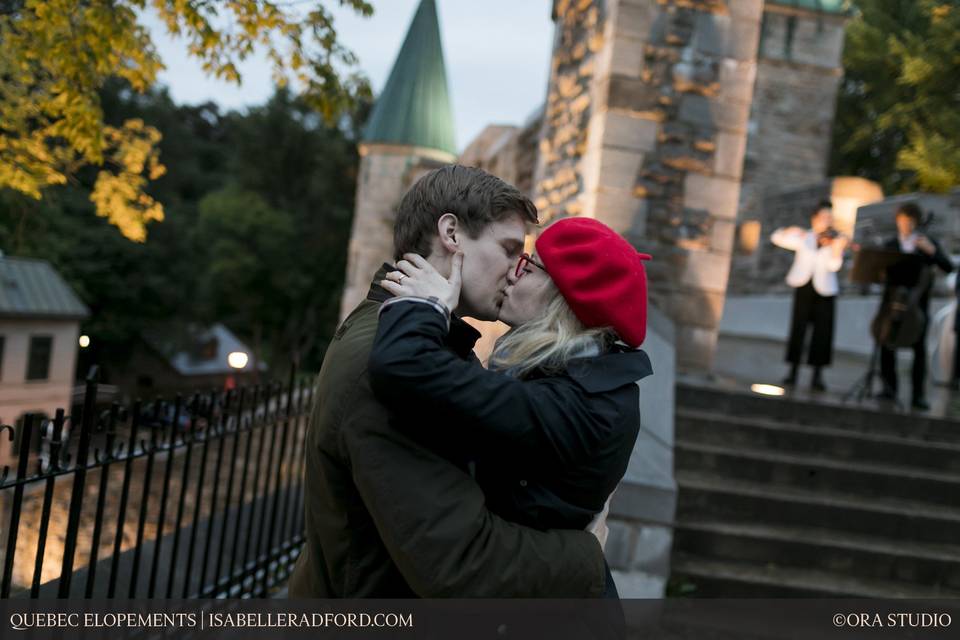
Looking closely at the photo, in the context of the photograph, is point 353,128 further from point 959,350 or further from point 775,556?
point 775,556

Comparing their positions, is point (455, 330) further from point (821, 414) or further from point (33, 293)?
point (33, 293)

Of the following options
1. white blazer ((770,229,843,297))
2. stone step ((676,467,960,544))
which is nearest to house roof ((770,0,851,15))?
white blazer ((770,229,843,297))

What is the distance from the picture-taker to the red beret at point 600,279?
1613mm

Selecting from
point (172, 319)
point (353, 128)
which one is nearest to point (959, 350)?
point (172, 319)

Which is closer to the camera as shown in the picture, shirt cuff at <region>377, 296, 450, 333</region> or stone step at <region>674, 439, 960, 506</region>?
shirt cuff at <region>377, 296, 450, 333</region>

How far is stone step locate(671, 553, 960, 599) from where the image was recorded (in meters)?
4.23

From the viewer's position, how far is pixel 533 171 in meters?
8.93

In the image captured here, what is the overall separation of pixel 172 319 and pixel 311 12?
968 inches

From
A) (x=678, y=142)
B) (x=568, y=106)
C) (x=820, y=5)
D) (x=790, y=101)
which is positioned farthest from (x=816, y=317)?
(x=820, y=5)

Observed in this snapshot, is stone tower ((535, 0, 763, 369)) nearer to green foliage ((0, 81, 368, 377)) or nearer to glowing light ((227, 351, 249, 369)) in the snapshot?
glowing light ((227, 351, 249, 369))

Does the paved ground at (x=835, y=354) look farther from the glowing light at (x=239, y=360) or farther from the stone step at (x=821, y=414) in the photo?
the glowing light at (x=239, y=360)

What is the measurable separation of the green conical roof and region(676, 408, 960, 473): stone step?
11661 millimetres

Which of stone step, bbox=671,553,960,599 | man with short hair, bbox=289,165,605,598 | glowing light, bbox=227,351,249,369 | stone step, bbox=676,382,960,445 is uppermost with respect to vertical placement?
man with short hair, bbox=289,165,605,598

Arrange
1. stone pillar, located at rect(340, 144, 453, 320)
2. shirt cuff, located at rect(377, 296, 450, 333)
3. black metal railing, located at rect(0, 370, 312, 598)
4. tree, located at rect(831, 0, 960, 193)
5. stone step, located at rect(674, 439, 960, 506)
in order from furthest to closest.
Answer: stone pillar, located at rect(340, 144, 453, 320) → tree, located at rect(831, 0, 960, 193) → stone step, located at rect(674, 439, 960, 506) → black metal railing, located at rect(0, 370, 312, 598) → shirt cuff, located at rect(377, 296, 450, 333)
